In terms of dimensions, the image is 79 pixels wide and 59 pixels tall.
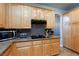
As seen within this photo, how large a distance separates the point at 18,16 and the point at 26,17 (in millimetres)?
272

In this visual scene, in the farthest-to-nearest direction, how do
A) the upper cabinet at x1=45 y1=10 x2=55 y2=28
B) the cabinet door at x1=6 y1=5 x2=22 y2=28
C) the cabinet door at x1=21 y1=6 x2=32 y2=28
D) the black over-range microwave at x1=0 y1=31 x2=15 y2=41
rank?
the upper cabinet at x1=45 y1=10 x2=55 y2=28 < the cabinet door at x1=21 y1=6 x2=32 y2=28 < the cabinet door at x1=6 y1=5 x2=22 y2=28 < the black over-range microwave at x1=0 y1=31 x2=15 y2=41

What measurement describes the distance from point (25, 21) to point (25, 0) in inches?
47.9

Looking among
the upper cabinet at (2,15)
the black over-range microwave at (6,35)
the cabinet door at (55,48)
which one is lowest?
the cabinet door at (55,48)

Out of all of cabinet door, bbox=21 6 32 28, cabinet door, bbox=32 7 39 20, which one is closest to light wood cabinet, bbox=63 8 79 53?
cabinet door, bbox=32 7 39 20

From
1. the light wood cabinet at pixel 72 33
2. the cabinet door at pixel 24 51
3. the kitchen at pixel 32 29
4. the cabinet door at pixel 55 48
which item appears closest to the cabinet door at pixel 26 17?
the kitchen at pixel 32 29

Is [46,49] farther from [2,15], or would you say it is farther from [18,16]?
[2,15]

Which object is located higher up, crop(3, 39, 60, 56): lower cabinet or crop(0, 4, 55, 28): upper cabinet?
crop(0, 4, 55, 28): upper cabinet

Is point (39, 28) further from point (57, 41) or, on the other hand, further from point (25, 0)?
point (25, 0)

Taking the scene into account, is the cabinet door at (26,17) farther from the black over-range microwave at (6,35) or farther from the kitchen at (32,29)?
the black over-range microwave at (6,35)

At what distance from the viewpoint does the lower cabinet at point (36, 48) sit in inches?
124

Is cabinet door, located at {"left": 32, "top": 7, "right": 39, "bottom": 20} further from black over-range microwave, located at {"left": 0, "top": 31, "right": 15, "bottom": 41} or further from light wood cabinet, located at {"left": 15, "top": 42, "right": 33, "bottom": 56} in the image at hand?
light wood cabinet, located at {"left": 15, "top": 42, "right": 33, "bottom": 56}

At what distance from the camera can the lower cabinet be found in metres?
3.15

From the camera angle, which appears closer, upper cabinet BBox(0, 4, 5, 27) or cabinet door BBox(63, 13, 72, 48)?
upper cabinet BBox(0, 4, 5, 27)

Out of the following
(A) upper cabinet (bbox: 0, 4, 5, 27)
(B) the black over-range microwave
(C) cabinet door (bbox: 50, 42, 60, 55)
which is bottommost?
(C) cabinet door (bbox: 50, 42, 60, 55)
